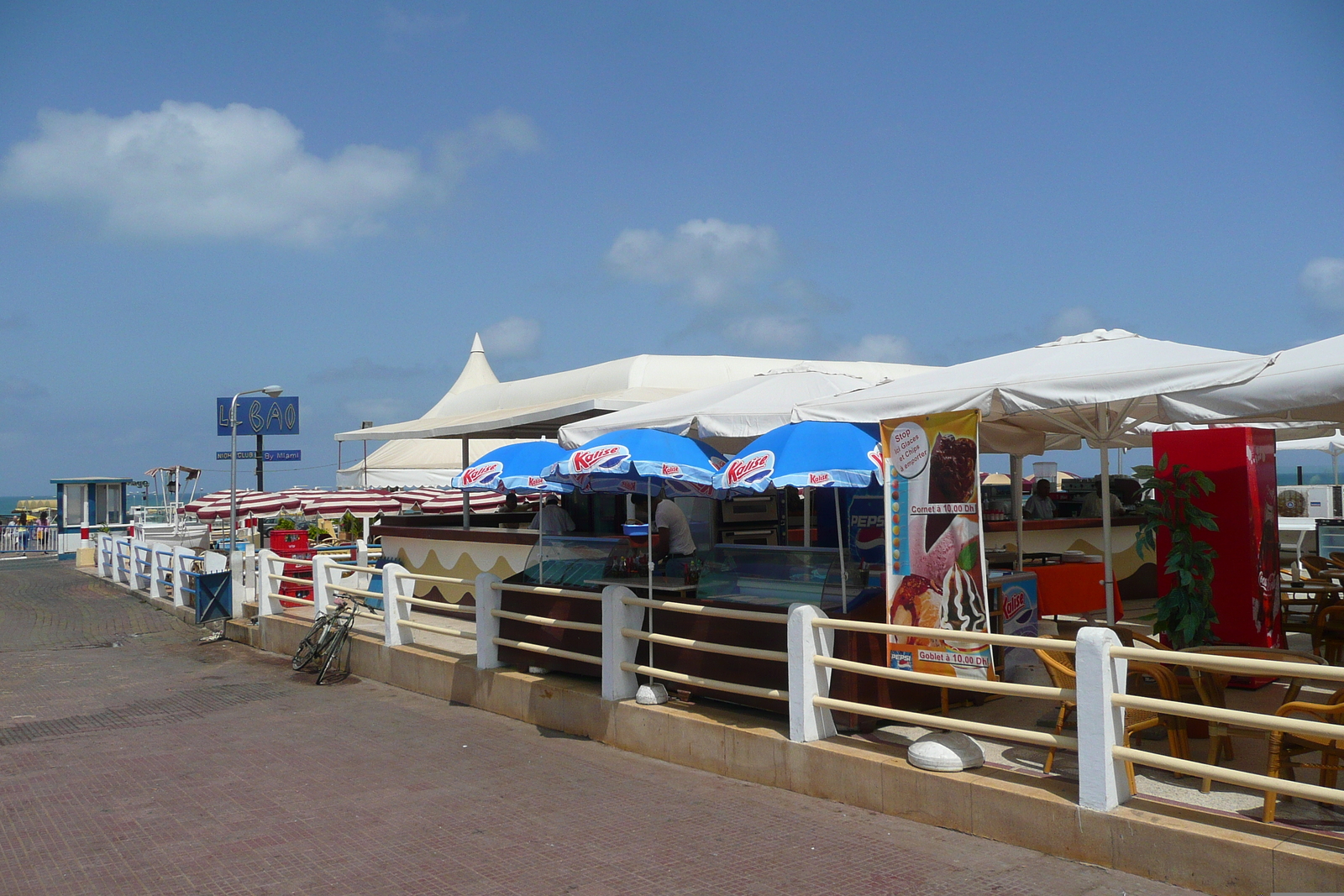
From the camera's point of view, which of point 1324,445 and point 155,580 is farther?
point 155,580

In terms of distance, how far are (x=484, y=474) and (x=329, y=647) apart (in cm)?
323

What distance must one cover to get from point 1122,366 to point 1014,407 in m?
0.70

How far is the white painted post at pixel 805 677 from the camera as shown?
258 inches

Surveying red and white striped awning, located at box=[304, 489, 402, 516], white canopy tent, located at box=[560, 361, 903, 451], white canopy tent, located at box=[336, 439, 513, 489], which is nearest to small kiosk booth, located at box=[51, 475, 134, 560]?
white canopy tent, located at box=[336, 439, 513, 489]

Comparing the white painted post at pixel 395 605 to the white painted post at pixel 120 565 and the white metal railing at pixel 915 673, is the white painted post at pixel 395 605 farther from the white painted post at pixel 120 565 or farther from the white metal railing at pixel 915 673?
the white painted post at pixel 120 565

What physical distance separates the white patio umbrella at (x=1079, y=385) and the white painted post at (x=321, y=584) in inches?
308

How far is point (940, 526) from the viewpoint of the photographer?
6.33 meters

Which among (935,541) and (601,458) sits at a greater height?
(601,458)

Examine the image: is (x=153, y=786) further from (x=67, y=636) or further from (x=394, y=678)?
(x=67, y=636)

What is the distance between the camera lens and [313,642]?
12258mm

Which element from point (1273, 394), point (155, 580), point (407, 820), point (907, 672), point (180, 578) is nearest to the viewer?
point (1273, 394)

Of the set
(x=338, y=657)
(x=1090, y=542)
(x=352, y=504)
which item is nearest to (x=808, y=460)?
(x=338, y=657)

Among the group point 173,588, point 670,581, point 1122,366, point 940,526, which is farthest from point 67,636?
point 1122,366

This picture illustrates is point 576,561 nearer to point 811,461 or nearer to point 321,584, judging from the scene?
point 811,461
